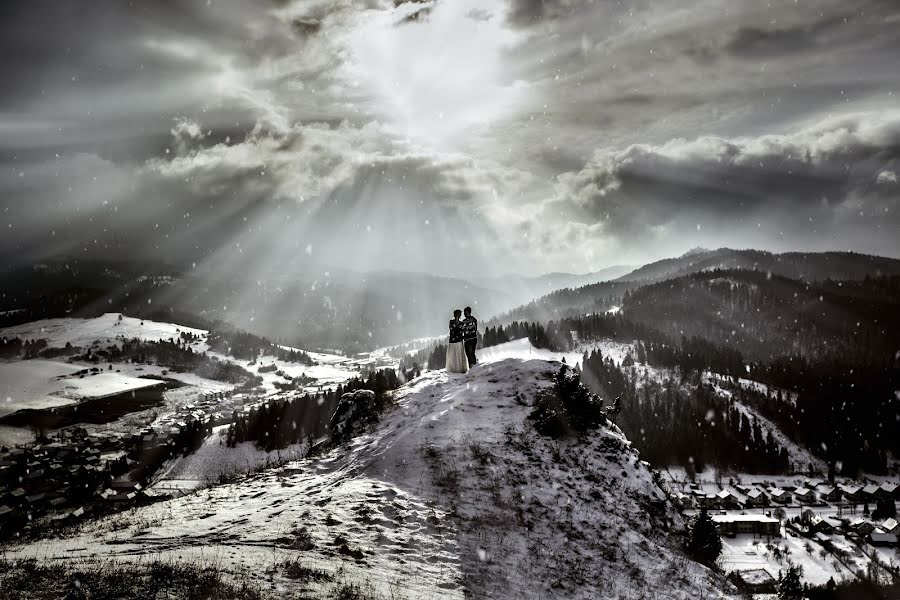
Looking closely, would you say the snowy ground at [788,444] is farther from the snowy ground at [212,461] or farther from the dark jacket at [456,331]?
the dark jacket at [456,331]

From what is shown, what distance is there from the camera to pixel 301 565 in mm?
12273

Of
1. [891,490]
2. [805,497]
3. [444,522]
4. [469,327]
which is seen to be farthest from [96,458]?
[891,490]

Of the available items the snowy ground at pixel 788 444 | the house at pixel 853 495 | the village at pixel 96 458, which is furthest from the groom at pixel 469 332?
the snowy ground at pixel 788 444

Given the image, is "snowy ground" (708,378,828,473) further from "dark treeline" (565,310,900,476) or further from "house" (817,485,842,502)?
"house" (817,485,842,502)

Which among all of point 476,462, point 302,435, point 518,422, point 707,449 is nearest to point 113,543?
point 476,462

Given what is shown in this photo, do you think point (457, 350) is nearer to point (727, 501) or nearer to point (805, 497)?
point (727, 501)

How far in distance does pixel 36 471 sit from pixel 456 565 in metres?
124

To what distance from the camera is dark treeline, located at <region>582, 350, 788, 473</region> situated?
477 ft

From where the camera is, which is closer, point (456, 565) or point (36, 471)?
point (456, 565)

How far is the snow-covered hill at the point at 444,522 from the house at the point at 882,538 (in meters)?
117

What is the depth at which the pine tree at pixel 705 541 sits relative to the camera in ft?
56.4

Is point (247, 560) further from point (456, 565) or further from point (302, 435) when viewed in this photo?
point (302, 435)

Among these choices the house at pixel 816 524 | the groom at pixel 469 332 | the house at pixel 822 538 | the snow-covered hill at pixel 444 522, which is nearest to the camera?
the snow-covered hill at pixel 444 522

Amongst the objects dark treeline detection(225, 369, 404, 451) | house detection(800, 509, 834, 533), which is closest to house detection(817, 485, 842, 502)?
house detection(800, 509, 834, 533)
